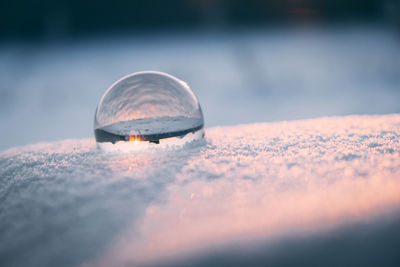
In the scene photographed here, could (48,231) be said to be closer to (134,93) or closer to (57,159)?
(57,159)

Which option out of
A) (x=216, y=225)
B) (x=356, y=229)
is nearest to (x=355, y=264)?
(x=356, y=229)

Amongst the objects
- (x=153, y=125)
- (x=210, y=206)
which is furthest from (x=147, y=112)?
(x=210, y=206)

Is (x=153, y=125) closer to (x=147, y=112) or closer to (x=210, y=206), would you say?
(x=147, y=112)

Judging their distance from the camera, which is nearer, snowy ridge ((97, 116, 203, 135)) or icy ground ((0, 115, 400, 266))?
icy ground ((0, 115, 400, 266))

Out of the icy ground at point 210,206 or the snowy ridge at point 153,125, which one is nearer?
the icy ground at point 210,206

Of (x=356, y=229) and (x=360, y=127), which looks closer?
(x=356, y=229)
